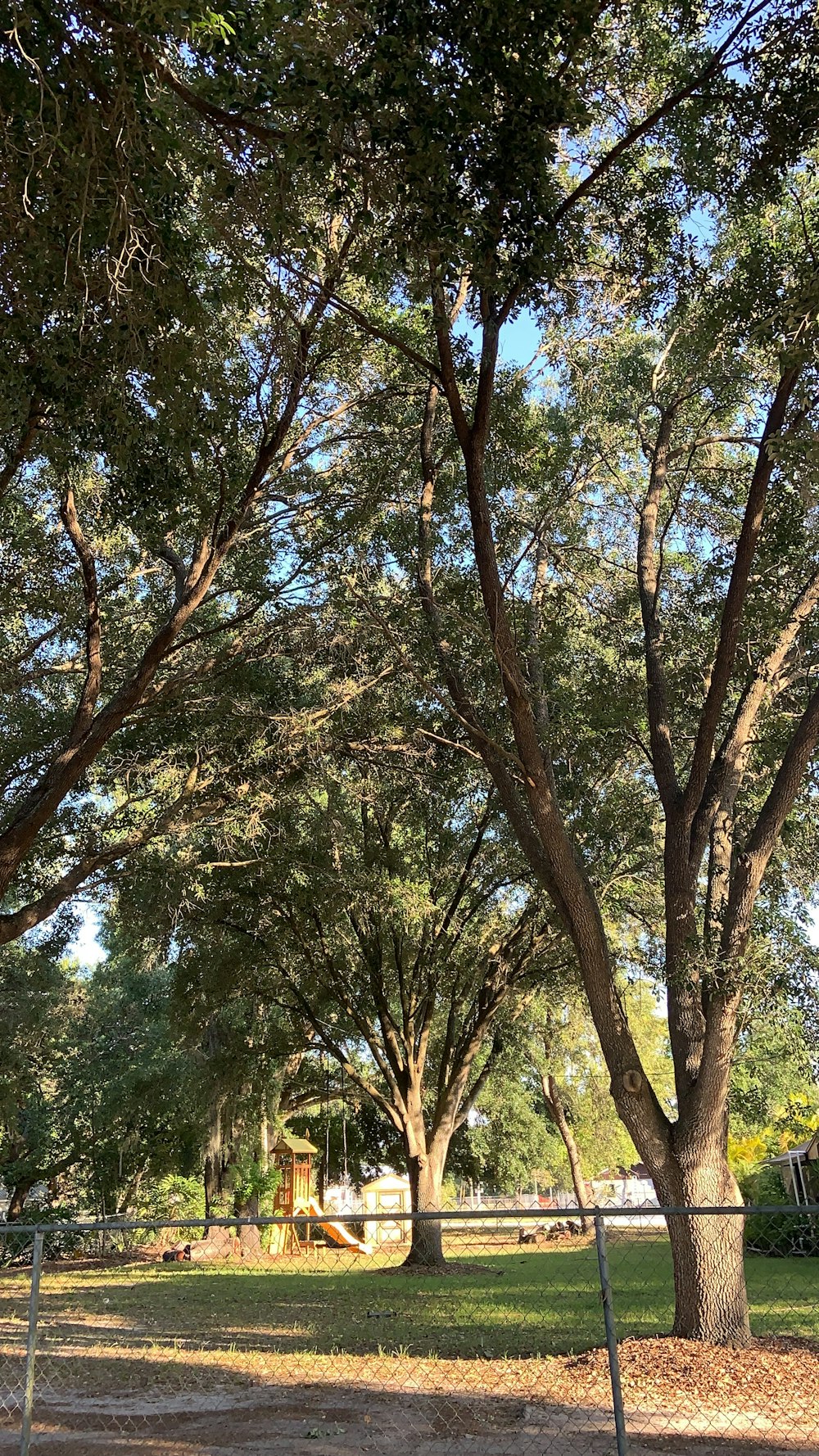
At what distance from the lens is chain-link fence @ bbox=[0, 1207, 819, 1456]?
5469mm

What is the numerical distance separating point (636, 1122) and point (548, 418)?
692 cm

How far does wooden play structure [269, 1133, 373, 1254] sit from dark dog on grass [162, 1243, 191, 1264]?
7.17 feet

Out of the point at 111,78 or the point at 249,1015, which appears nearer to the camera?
the point at 111,78

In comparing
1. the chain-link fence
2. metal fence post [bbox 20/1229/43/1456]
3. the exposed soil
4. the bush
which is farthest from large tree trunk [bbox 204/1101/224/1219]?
metal fence post [bbox 20/1229/43/1456]

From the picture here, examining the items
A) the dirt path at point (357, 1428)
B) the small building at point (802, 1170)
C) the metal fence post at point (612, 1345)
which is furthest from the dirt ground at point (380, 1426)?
the small building at point (802, 1170)

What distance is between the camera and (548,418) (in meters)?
10.8

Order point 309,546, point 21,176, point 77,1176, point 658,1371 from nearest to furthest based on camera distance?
1. point 21,176
2. point 658,1371
3. point 309,546
4. point 77,1176

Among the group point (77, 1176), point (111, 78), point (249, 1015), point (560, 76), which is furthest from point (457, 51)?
point (77, 1176)

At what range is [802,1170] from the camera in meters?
24.0

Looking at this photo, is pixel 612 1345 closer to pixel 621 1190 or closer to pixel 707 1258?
pixel 707 1258

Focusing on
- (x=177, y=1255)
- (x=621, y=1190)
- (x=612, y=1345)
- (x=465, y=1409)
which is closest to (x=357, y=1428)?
(x=465, y=1409)

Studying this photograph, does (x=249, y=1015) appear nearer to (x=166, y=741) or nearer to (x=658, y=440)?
(x=166, y=741)

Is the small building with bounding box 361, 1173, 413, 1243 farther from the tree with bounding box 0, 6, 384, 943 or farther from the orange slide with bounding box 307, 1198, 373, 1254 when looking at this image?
the tree with bounding box 0, 6, 384, 943

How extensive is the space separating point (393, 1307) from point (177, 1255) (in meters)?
14.6
